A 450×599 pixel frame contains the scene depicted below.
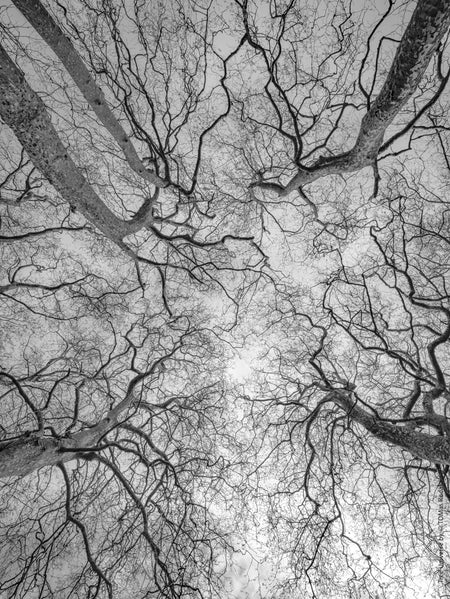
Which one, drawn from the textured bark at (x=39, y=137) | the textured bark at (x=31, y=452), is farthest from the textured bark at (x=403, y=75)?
the textured bark at (x=31, y=452)

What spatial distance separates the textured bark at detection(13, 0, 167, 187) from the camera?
161 inches

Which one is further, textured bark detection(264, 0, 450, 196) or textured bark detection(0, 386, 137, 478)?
textured bark detection(0, 386, 137, 478)

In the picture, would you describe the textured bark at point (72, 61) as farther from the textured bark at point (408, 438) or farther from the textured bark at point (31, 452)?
the textured bark at point (408, 438)

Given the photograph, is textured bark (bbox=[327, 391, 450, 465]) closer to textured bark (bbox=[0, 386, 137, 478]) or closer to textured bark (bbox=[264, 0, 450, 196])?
textured bark (bbox=[264, 0, 450, 196])

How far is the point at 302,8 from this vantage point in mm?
5594

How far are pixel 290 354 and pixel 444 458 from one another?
384 centimetres

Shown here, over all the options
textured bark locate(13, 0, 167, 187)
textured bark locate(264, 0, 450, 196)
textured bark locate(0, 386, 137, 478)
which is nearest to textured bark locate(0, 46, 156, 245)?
textured bark locate(13, 0, 167, 187)

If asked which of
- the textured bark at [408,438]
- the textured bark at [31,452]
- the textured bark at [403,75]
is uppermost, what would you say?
the textured bark at [403,75]

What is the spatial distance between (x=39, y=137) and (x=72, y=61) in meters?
1.72

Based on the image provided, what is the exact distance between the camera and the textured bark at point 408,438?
460cm

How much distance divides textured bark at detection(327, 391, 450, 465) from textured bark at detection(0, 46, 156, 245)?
5098mm

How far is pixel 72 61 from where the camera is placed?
454 cm

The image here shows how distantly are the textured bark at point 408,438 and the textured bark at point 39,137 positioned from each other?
5098 millimetres

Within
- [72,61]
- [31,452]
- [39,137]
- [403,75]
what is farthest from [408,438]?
[72,61]
